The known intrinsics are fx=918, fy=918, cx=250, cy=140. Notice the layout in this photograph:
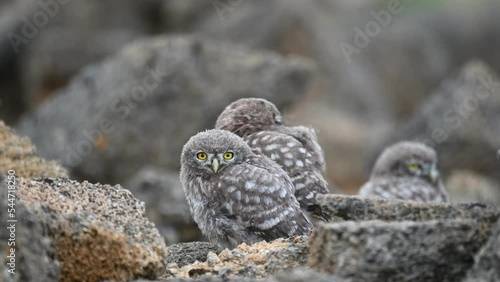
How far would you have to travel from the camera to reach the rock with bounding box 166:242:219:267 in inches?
237

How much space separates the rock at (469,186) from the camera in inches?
559

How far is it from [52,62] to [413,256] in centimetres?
1729

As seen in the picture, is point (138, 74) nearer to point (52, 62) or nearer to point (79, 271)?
point (52, 62)

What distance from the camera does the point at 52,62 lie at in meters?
20.7

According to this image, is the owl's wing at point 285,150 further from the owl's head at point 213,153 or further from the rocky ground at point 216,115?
the rocky ground at point 216,115

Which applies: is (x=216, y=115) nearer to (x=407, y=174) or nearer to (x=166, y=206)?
(x=166, y=206)

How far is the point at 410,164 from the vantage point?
11422 mm

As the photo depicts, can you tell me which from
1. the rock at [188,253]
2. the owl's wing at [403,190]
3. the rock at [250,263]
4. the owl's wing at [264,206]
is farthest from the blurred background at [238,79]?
the rock at [250,263]

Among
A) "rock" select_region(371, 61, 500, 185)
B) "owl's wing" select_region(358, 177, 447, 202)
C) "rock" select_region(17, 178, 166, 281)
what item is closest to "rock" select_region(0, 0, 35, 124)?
"rock" select_region(371, 61, 500, 185)

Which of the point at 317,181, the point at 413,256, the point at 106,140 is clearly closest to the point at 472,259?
the point at 413,256

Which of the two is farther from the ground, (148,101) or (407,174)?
(148,101)

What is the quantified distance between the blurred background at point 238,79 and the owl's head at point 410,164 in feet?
2.79

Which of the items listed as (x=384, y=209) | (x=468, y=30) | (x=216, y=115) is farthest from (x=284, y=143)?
(x=468, y=30)

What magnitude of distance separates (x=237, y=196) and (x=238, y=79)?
828 cm
